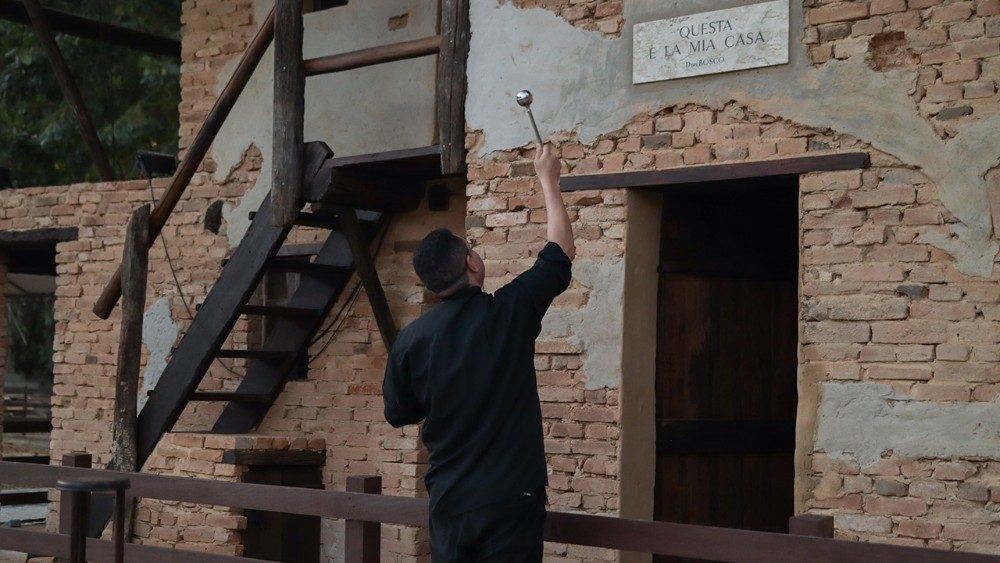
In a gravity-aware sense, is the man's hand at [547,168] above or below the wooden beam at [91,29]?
below

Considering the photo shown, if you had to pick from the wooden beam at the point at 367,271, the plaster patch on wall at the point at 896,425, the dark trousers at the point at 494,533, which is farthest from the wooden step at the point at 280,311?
the dark trousers at the point at 494,533

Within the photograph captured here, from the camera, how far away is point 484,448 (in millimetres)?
4301

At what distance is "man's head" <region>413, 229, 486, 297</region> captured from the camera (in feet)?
14.5

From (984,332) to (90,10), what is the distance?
44.9 feet

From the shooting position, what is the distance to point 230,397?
8742mm

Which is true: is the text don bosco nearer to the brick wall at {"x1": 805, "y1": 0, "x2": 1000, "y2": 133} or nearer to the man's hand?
the brick wall at {"x1": 805, "y1": 0, "x2": 1000, "y2": 133}

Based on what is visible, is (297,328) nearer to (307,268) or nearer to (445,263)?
(307,268)

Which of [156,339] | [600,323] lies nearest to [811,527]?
[600,323]

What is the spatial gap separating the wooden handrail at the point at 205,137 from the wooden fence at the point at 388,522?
1.84m

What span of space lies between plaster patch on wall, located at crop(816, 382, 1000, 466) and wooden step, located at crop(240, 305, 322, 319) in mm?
3896

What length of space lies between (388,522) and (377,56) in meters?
3.00

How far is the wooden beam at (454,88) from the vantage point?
708cm

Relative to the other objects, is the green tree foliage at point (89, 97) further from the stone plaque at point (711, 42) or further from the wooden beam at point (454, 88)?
the stone plaque at point (711, 42)

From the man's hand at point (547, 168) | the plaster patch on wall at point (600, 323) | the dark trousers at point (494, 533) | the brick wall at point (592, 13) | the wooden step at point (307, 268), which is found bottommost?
the dark trousers at point (494, 533)
